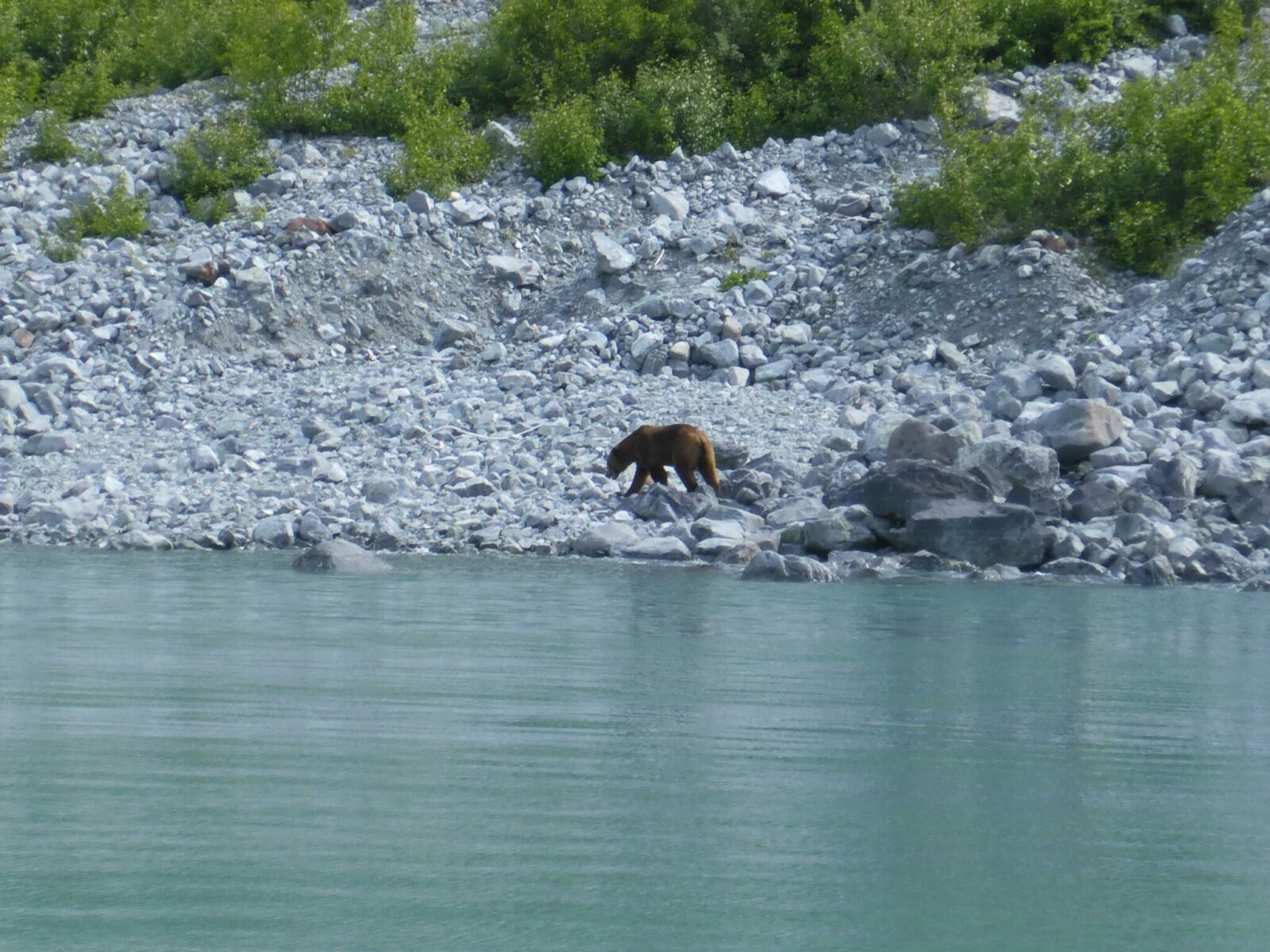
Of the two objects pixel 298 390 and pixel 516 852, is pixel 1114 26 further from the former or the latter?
pixel 516 852

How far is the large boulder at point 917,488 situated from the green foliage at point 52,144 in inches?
613

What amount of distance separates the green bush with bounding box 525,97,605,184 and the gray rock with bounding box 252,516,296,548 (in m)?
9.67

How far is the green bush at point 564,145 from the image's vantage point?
71.8ft

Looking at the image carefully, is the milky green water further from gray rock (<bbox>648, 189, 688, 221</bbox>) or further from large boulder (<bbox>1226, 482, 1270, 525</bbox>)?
gray rock (<bbox>648, 189, 688, 221</bbox>)

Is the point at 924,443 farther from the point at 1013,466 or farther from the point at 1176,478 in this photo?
the point at 1176,478

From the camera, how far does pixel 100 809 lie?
4492 millimetres

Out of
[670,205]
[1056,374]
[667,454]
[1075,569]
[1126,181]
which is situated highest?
[1126,181]

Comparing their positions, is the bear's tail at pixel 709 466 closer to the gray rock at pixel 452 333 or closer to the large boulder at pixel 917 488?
the large boulder at pixel 917 488

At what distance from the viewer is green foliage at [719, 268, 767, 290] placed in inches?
747

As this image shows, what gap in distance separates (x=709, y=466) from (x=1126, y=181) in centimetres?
809

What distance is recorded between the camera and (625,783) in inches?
195

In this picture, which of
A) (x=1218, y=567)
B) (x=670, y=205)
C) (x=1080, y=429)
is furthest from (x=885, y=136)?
(x=1218, y=567)

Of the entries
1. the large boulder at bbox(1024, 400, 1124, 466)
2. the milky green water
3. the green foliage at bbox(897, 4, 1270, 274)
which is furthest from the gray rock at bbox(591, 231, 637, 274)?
the milky green water

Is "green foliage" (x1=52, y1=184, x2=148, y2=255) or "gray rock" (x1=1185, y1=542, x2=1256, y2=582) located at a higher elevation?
"green foliage" (x1=52, y1=184, x2=148, y2=255)
